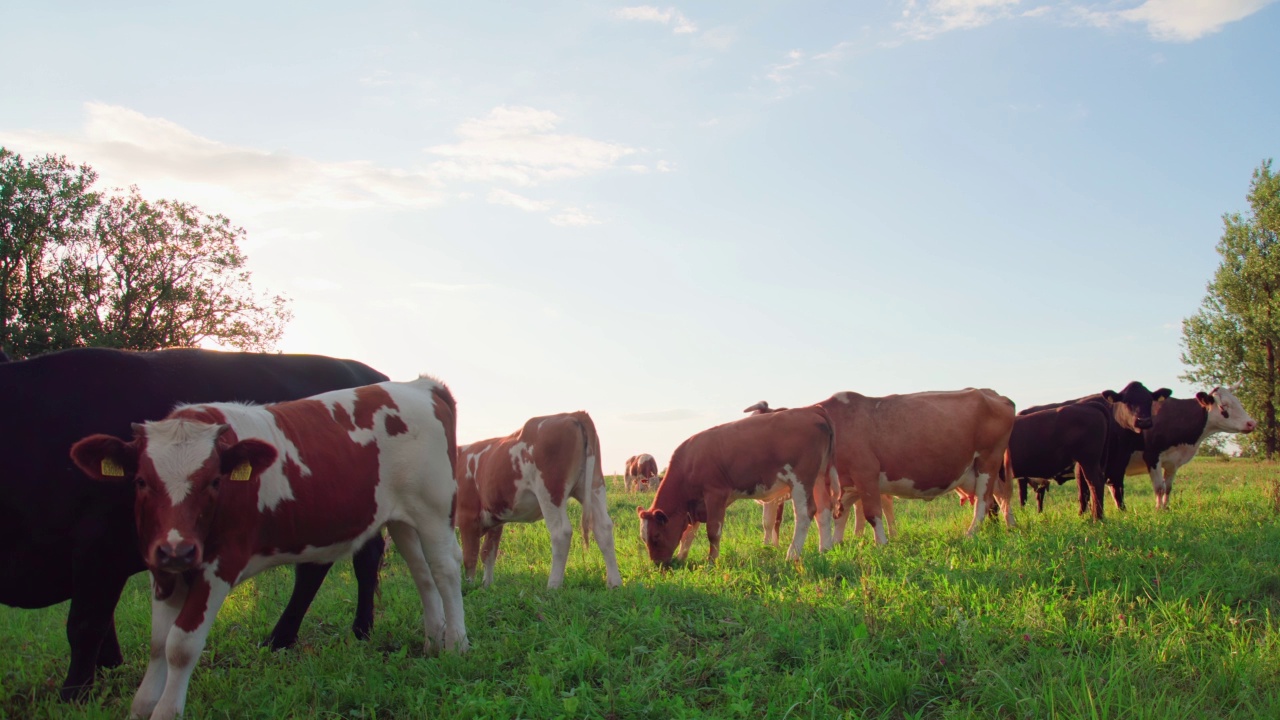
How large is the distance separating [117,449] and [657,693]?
3549 millimetres

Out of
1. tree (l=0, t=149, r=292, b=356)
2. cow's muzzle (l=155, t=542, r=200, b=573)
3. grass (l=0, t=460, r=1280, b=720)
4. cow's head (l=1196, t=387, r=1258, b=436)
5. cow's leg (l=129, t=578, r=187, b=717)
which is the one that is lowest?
grass (l=0, t=460, r=1280, b=720)

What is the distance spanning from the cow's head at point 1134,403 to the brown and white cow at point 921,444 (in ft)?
12.5

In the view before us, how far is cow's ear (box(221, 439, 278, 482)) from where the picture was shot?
17.3 feet

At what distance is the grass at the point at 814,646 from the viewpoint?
5176mm

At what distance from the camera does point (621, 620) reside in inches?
265

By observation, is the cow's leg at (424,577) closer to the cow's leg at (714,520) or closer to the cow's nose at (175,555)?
the cow's nose at (175,555)

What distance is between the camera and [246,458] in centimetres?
531

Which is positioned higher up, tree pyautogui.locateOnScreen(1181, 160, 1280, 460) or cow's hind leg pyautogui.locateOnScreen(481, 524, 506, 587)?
tree pyautogui.locateOnScreen(1181, 160, 1280, 460)

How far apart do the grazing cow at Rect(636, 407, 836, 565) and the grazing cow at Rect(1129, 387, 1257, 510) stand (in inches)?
297

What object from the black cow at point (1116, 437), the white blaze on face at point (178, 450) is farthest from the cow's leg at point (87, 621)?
the black cow at point (1116, 437)

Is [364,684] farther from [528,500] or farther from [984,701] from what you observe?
[528,500]

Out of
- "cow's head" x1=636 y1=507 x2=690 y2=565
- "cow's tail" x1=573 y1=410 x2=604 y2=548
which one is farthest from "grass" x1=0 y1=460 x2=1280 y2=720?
"cow's head" x1=636 y1=507 x2=690 y2=565

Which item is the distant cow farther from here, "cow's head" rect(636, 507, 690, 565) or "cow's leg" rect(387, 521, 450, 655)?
"cow's leg" rect(387, 521, 450, 655)

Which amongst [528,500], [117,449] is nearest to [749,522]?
[528,500]
